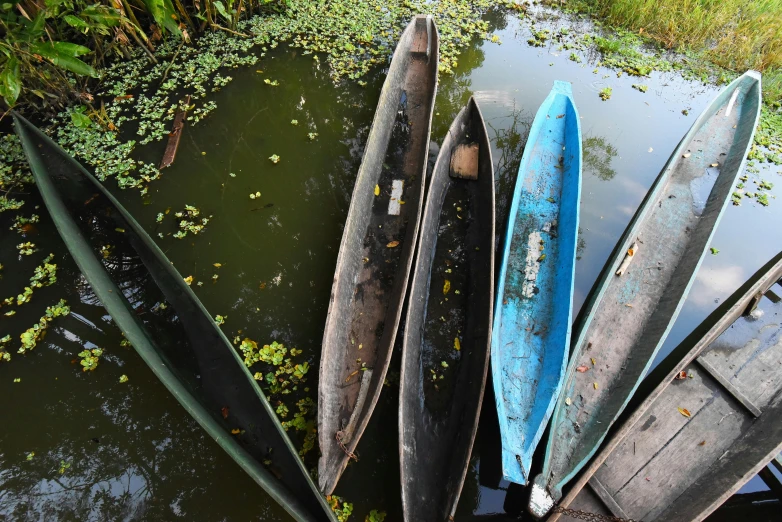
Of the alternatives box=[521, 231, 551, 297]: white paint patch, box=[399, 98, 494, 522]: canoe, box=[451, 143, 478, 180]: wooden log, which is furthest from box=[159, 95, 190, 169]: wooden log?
box=[521, 231, 551, 297]: white paint patch

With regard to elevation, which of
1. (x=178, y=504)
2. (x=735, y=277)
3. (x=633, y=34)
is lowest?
(x=178, y=504)

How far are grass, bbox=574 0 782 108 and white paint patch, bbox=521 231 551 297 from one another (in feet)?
16.4

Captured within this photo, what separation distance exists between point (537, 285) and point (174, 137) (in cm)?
430

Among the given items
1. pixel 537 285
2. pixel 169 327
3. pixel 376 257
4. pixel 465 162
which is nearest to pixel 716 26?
pixel 465 162

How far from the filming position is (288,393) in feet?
9.57

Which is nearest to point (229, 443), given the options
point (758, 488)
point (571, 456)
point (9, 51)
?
point (571, 456)

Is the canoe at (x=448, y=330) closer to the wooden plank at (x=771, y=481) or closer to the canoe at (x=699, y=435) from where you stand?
the canoe at (x=699, y=435)

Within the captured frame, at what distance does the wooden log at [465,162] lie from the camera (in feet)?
13.2

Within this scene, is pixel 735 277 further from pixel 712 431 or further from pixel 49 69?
pixel 49 69

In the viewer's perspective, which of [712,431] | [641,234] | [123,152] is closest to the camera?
[712,431]

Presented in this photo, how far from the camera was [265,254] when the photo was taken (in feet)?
12.2

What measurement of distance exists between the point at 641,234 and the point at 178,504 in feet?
14.1

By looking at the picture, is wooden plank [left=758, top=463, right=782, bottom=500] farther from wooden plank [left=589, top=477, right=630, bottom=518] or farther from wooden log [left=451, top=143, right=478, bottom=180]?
wooden log [left=451, top=143, right=478, bottom=180]

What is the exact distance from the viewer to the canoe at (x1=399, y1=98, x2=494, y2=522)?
2.33 metres
